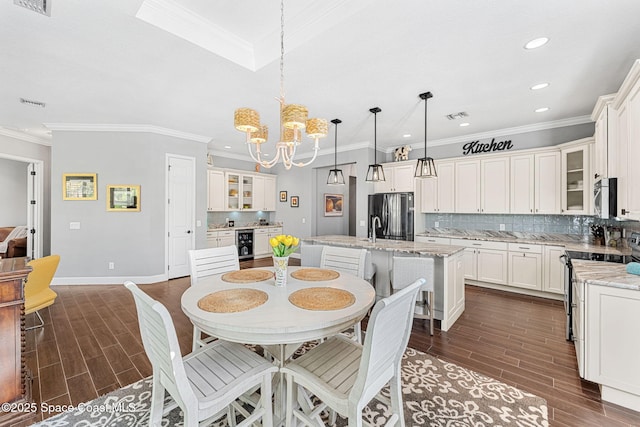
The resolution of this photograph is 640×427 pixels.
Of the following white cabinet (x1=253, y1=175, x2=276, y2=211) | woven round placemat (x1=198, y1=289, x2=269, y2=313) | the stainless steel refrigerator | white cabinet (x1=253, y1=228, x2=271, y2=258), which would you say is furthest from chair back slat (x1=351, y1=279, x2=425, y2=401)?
white cabinet (x1=253, y1=175, x2=276, y2=211)

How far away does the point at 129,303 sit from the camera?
3.75m

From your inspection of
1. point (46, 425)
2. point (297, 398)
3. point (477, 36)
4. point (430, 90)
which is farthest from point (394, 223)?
point (46, 425)

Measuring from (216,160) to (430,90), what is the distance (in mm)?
5214

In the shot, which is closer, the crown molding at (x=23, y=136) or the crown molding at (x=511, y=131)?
the crown molding at (x=511, y=131)

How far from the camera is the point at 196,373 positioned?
1.40m

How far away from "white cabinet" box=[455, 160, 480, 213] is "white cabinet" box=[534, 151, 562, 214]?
2.68 ft

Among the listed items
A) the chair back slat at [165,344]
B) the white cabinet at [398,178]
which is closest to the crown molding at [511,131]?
the white cabinet at [398,178]

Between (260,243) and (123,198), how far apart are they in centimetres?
323

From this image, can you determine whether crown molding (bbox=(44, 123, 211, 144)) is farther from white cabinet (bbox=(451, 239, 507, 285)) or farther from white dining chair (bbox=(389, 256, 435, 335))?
white cabinet (bbox=(451, 239, 507, 285))

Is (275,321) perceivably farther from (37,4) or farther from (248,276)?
(37,4)

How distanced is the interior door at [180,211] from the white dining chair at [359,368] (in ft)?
13.9

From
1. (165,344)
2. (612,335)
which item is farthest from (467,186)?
(165,344)

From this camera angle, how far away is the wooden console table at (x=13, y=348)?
1715 mm

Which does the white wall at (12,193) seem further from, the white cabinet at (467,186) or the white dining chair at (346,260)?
the white cabinet at (467,186)
